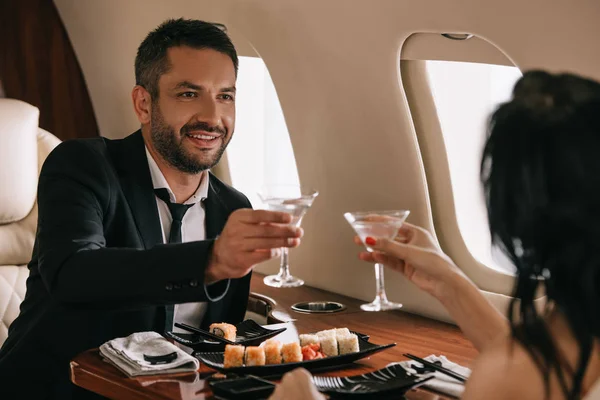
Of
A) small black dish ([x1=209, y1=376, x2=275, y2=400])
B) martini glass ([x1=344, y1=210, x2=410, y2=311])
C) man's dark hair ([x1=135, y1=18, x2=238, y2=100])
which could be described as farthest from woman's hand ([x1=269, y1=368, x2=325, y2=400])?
man's dark hair ([x1=135, y1=18, x2=238, y2=100])

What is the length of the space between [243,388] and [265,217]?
477 mm

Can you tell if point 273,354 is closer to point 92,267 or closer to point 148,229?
point 92,267

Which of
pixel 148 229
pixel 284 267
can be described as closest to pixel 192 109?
pixel 148 229

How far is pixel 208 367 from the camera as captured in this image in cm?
269

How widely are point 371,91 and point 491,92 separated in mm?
530

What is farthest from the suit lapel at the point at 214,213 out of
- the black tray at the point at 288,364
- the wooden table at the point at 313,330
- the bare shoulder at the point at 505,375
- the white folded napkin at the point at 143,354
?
the bare shoulder at the point at 505,375

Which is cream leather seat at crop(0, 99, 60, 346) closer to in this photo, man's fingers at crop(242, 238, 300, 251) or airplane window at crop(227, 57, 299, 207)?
airplane window at crop(227, 57, 299, 207)

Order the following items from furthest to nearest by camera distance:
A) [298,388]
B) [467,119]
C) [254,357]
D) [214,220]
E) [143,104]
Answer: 1. [467,119]
2. [143,104]
3. [214,220]
4. [254,357]
5. [298,388]

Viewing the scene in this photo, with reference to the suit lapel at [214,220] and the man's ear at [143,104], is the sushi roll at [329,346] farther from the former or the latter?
the man's ear at [143,104]

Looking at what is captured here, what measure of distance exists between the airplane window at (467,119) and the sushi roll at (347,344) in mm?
1121

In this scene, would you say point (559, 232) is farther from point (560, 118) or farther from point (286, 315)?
point (286, 315)

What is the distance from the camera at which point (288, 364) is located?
8.37ft

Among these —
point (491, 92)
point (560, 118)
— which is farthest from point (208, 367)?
point (491, 92)

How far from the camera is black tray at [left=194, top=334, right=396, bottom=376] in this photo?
2.53 m
